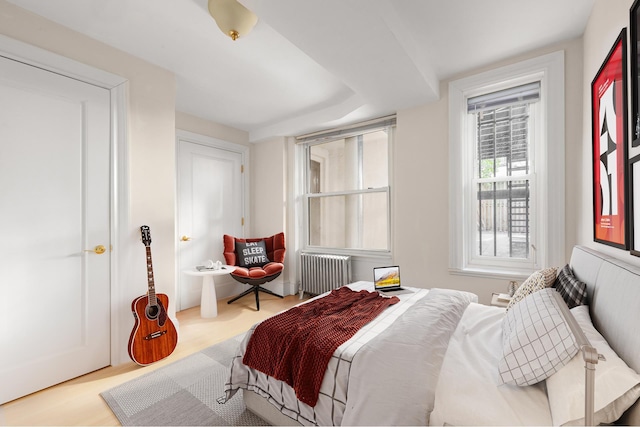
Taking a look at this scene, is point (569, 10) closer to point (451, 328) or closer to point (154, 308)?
point (451, 328)

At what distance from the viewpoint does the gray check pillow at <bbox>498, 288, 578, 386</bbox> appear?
98cm

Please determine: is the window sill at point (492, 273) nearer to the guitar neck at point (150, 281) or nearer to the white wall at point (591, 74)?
the white wall at point (591, 74)

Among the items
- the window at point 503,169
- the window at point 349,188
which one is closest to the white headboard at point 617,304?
the window at point 503,169

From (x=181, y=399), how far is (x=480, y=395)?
1.81 metres

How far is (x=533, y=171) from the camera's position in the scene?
8.59 ft

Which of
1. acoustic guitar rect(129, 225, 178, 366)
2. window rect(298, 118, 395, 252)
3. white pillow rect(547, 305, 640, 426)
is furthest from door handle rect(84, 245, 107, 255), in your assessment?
white pillow rect(547, 305, 640, 426)

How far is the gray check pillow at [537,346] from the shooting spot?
3.22 feet

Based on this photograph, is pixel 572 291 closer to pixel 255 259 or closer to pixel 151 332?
pixel 151 332

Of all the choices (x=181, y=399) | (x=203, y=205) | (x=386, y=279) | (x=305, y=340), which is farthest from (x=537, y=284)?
(x=203, y=205)

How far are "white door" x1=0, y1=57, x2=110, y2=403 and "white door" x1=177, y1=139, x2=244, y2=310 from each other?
1.49m

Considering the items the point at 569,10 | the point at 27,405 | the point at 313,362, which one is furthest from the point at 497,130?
the point at 27,405

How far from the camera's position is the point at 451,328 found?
1.58 m

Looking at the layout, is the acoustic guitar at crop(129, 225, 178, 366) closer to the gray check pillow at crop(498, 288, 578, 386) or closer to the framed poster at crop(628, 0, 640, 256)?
the gray check pillow at crop(498, 288, 578, 386)

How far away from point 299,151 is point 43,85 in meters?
2.91
